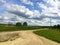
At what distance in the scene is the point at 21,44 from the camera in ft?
64.8

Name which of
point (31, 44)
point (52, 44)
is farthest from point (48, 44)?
point (31, 44)

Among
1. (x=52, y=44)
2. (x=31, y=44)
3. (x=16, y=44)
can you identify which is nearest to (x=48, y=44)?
(x=52, y=44)

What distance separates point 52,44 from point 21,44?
3330 millimetres

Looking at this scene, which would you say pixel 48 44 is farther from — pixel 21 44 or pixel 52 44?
pixel 21 44

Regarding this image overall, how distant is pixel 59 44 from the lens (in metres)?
20.3

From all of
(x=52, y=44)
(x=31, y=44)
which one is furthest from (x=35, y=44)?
(x=52, y=44)

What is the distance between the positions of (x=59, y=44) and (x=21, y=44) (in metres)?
4.13

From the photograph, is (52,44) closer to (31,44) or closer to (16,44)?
(31,44)

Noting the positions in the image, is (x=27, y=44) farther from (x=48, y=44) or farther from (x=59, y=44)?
(x=59, y=44)

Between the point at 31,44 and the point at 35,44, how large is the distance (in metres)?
0.42

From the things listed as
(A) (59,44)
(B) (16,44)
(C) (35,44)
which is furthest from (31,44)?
(A) (59,44)

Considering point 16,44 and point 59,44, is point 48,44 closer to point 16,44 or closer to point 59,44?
point 59,44

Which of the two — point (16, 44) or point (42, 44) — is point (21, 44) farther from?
point (42, 44)

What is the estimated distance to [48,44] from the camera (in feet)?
65.7
